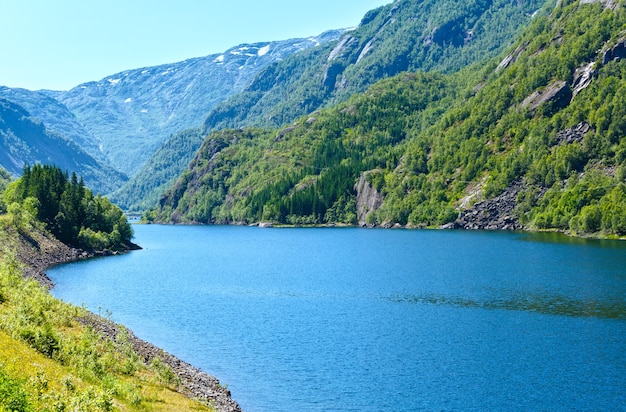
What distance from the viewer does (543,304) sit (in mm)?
86375

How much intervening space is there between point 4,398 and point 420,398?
35.7 metres

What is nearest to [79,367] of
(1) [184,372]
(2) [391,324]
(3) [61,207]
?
(1) [184,372]

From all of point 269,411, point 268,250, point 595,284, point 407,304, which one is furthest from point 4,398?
point 268,250

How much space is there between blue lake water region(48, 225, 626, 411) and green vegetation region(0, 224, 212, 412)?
29.7 feet

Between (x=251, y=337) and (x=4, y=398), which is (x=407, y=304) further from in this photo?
(x=4, y=398)

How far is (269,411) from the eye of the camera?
4725 centimetres

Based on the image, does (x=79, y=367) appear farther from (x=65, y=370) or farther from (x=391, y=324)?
(x=391, y=324)

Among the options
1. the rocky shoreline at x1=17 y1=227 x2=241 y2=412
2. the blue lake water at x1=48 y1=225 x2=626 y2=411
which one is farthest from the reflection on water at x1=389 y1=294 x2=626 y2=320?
the rocky shoreline at x1=17 y1=227 x2=241 y2=412

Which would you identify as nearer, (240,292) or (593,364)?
(593,364)

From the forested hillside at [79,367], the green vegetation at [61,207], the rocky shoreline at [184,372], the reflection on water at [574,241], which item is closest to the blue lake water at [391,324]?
the rocky shoreline at [184,372]

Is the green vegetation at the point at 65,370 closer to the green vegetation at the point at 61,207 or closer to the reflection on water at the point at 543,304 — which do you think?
the reflection on water at the point at 543,304

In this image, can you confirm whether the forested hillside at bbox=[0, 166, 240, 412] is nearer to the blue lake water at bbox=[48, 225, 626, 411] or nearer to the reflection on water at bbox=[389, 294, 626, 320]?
the blue lake water at bbox=[48, 225, 626, 411]

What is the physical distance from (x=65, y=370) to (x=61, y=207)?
129673mm

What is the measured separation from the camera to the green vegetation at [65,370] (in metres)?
27.7
